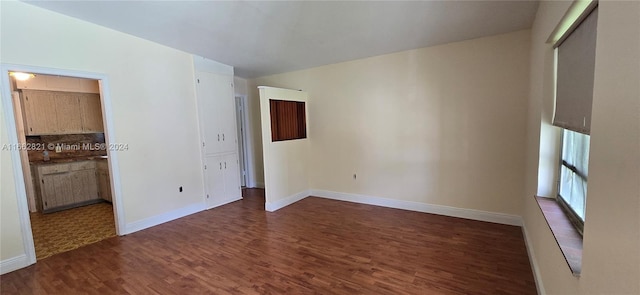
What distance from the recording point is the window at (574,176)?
5.38 ft

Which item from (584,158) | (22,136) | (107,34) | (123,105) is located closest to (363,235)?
(584,158)

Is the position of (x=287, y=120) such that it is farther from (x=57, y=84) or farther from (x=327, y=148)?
(x=57, y=84)

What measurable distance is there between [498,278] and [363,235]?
144cm

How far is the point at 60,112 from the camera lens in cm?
468

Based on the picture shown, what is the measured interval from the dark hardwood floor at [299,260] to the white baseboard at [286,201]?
434 millimetres

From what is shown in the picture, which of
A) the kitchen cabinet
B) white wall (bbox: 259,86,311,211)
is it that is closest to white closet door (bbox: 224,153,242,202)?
white wall (bbox: 259,86,311,211)

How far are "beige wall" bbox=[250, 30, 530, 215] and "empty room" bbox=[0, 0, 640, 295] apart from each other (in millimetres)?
27

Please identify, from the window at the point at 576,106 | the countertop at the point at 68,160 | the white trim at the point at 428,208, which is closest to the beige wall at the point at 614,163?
the window at the point at 576,106

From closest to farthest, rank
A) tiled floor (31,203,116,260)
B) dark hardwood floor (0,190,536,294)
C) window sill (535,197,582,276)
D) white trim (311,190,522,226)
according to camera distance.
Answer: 1. window sill (535,197,582,276)
2. dark hardwood floor (0,190,536,294)
3. tiled floor (31,203,116,260)
4. white trim (311,190,522,226)

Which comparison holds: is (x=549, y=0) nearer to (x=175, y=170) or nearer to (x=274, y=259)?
(x=274, y=259)

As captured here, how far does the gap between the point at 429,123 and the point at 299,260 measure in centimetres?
267

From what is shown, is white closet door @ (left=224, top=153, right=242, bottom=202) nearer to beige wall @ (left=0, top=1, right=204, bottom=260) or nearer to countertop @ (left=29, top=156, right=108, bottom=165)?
beige wall @ (left=0, top=1, right=204, bottom=260)

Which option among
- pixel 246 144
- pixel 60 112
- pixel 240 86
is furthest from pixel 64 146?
pixel 240 86

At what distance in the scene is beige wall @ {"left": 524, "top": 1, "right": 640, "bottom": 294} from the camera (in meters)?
0.79
